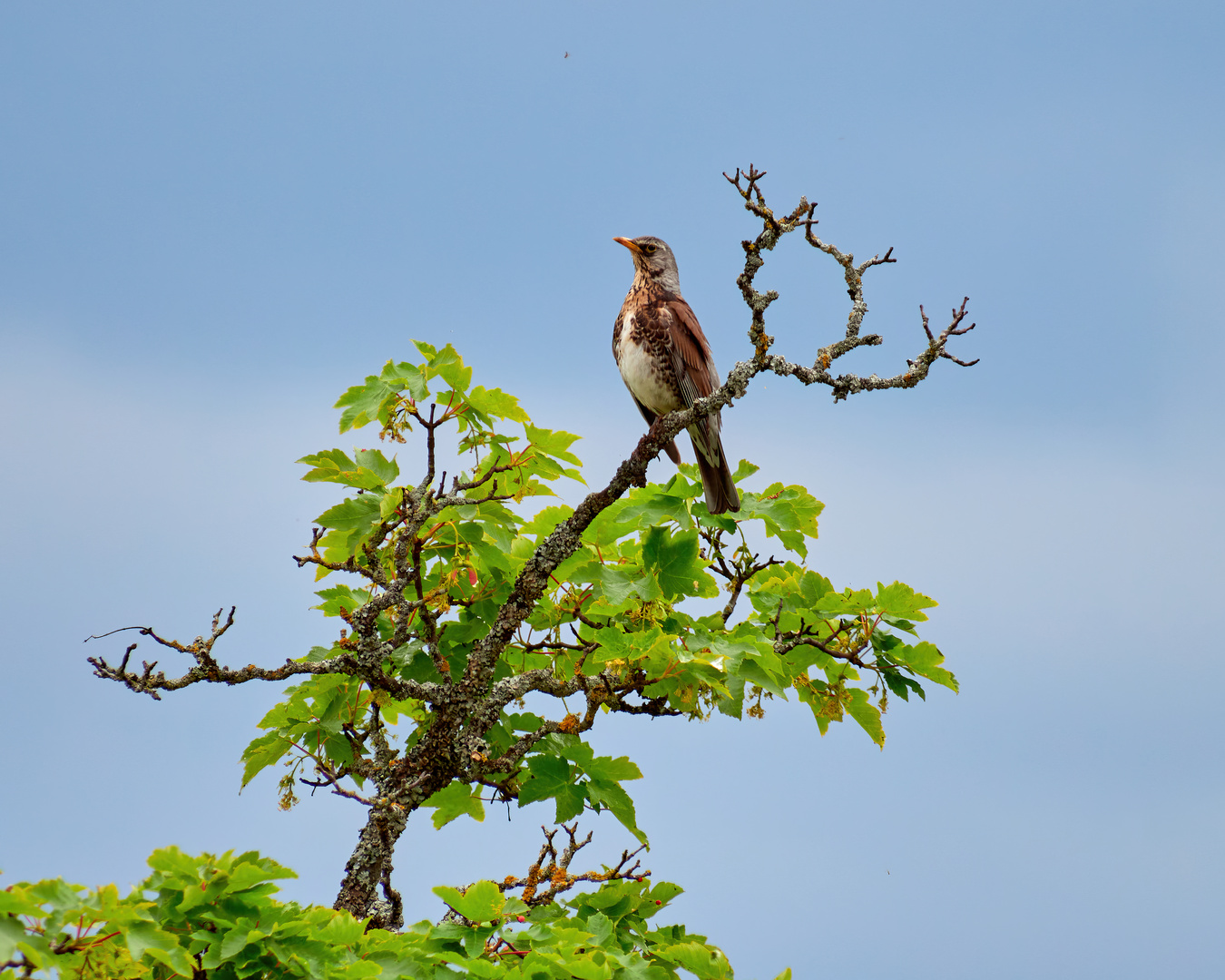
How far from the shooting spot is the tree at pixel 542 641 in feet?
16.7

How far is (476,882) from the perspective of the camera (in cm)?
445

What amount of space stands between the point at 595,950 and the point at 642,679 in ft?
4.86

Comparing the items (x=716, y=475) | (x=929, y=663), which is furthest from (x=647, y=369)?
(x=929, y=663)

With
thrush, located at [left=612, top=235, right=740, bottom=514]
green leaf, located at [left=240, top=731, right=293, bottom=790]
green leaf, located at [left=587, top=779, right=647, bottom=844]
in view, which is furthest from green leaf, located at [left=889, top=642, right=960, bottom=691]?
green leaf, located at [left=240, top=731, right=293, bottom=790]

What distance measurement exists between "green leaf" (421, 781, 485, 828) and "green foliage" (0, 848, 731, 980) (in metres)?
0.81

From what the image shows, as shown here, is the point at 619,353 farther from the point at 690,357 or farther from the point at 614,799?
the point at 614,799

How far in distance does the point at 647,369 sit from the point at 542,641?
255cm

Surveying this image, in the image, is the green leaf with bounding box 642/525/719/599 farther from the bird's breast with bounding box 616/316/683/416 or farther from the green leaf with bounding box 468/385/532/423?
the bird's breast with bounding box 616/316/683/416

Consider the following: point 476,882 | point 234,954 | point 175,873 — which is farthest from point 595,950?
point 175,873

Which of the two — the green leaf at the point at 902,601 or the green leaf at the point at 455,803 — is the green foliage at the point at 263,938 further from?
the green leaf at the point at 902,601

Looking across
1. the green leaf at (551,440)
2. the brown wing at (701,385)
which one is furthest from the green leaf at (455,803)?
the brown wing at (701,385)

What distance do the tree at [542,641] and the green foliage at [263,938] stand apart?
0.09 feet

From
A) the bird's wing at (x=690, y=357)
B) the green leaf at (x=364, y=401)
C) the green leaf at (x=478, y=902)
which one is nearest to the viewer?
the green leaf at (x=478, y=902)

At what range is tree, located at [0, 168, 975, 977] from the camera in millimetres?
5102
